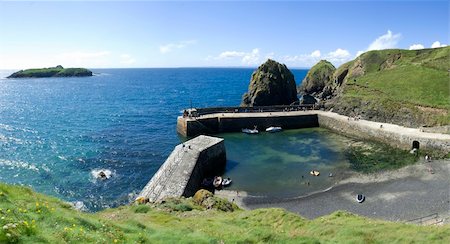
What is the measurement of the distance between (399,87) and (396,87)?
71 cm

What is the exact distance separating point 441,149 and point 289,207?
30.9 meters

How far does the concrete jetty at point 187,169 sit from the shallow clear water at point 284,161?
298 centimetres

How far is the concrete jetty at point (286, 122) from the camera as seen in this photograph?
64.4 metres

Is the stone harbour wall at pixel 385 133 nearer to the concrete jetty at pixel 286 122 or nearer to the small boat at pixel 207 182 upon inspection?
the concrete jetty at pixel 286 122

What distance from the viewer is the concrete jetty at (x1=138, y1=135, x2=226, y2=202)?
39.6 metres

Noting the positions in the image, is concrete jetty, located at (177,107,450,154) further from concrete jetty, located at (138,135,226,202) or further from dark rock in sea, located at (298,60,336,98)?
dark rock in sea, located at (298,60,336,98)

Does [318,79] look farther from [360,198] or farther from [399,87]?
[360,198]

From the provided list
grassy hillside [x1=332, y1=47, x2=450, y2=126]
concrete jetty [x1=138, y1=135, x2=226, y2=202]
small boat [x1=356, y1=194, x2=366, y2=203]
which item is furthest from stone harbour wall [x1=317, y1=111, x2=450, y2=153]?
→ concrete jetty [x1=138, y1=135, x2=226, y2=202]

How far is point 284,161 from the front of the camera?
5566cm

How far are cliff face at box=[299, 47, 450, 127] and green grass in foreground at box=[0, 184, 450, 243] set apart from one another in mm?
52235

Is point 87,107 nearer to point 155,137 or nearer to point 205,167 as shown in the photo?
point 155,137

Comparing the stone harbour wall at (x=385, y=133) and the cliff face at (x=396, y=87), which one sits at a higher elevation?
the cliff face at (x=396, y=87)

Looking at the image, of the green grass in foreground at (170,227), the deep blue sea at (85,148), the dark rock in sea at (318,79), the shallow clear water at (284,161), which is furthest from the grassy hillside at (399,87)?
the green grass in foreground at (170,227)

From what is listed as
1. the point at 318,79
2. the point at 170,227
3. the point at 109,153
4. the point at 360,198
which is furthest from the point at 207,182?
the point at 318,79
